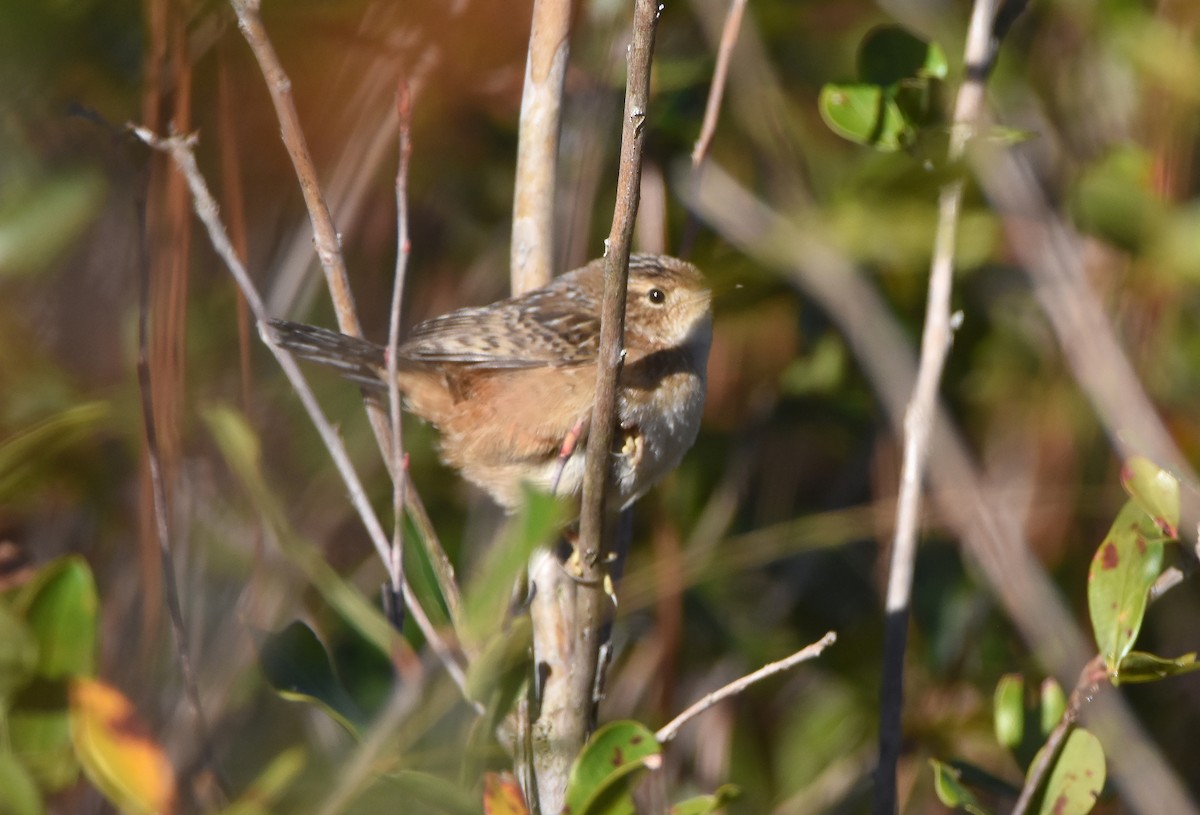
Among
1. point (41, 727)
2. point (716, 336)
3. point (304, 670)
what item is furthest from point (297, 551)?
point (716, 336)

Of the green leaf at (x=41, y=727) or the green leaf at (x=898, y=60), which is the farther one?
the green leaf at (x=898, y=60)

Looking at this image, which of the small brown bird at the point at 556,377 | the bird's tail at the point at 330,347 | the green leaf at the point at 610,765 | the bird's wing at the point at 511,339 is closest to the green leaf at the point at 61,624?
the green leaf at the point at 610,765

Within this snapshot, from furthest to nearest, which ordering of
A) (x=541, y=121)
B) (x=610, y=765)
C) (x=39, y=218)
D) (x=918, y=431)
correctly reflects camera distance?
(x=541, y=121) < (x=39, y=218) < (x=918, y=431) < (x=610, y=765)

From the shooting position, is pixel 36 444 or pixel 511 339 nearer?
pixel 36 444

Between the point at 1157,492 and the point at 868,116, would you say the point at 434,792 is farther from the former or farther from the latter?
the point at 868,116

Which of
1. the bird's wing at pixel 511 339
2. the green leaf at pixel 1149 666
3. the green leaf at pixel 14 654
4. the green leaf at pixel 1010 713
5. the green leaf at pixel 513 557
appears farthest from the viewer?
the bird's wing at pixel 511 339

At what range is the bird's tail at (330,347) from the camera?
2533 mm

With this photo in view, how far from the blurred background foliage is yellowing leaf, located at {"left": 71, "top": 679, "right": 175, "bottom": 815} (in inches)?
21.0

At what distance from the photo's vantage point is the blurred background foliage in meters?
2.66

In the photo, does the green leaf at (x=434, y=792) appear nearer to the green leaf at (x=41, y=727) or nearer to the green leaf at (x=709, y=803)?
the green leaf at (x=709, y=803)

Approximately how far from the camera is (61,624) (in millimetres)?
1677

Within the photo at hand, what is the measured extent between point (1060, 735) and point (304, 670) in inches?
48.9

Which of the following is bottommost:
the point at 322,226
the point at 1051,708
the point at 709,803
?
the point at 1051,708

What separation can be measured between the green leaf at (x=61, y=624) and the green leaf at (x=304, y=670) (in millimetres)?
258
